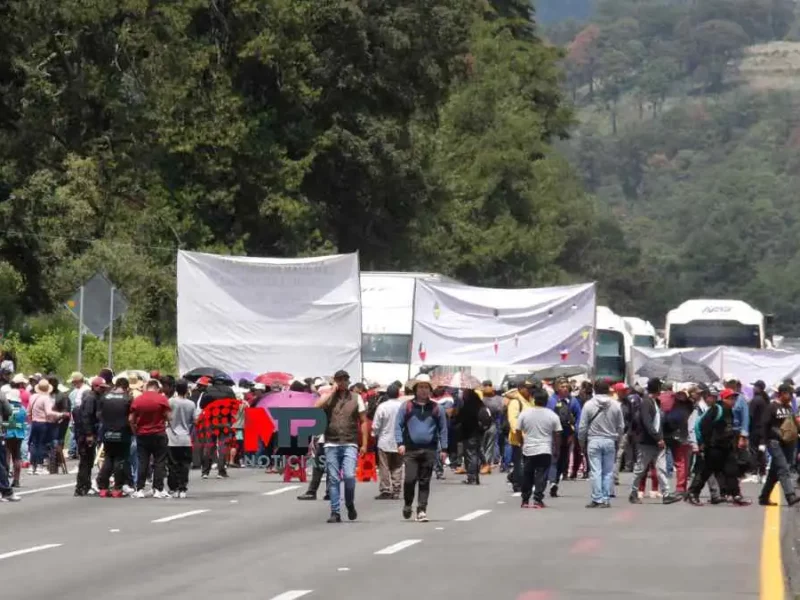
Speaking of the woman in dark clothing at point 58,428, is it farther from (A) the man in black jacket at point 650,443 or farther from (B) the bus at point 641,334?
(B) the bus at point 641,334

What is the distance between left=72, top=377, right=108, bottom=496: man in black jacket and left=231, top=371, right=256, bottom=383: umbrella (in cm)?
929

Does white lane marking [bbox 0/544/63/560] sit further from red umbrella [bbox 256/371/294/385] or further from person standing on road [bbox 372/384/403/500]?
red umbrella [bbox 256/371/294/385]

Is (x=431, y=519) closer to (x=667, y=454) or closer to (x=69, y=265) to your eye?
(x=667, y=454)

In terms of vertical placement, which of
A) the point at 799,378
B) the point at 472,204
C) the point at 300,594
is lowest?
the point at 300,594

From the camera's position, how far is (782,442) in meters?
27.9

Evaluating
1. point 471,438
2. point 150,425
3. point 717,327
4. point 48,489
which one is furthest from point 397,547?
point 717,327

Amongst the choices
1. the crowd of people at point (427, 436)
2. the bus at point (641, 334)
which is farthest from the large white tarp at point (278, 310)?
the bus at point (641, 334)

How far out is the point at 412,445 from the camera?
80.7 feet

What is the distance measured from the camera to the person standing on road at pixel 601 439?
1097 inches

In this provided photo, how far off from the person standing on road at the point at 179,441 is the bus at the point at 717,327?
3581cm

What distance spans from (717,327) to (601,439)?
37.1 meters

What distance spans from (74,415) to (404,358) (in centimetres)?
1912

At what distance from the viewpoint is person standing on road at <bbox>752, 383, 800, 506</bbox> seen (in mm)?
27531

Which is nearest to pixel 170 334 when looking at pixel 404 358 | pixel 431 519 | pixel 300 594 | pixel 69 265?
pixel 69 265
